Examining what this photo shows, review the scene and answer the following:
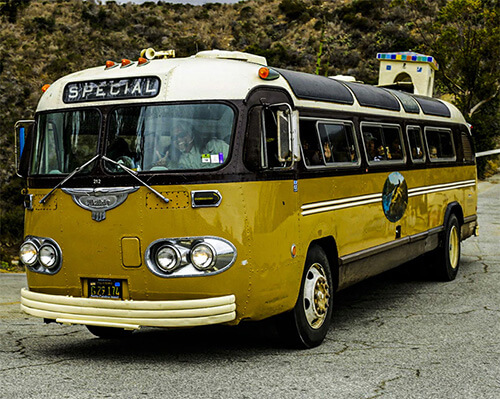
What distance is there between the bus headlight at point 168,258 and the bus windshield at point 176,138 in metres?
0.69

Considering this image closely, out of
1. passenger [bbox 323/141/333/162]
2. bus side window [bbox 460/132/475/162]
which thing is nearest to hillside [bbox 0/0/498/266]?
bus side window [bbox 460/132/475/162]

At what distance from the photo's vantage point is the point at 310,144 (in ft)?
26.3

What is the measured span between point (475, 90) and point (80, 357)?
3359 centimetres

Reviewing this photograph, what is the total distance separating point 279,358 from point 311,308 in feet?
2.45

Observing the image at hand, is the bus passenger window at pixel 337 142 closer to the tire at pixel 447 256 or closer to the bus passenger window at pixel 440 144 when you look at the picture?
the bus passenger window at pixel 440 144

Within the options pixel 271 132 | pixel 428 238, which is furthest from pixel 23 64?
pixel 271 132

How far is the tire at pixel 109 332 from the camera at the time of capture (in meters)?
8.35

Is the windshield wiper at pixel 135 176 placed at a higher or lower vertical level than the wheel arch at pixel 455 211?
higher

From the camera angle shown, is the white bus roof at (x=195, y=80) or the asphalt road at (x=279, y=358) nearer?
the asphalt road at (x=279, y=358)

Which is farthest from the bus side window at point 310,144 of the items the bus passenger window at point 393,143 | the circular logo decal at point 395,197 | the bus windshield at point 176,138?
the bus passenger window at point 393,143

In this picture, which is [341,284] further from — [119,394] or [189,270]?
[119,394]

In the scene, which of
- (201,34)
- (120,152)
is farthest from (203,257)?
(201,34)

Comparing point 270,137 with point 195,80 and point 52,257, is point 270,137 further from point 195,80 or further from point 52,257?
point 52,257

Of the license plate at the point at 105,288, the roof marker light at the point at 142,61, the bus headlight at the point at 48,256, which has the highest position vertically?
the roof marker light at the point at 142,61
